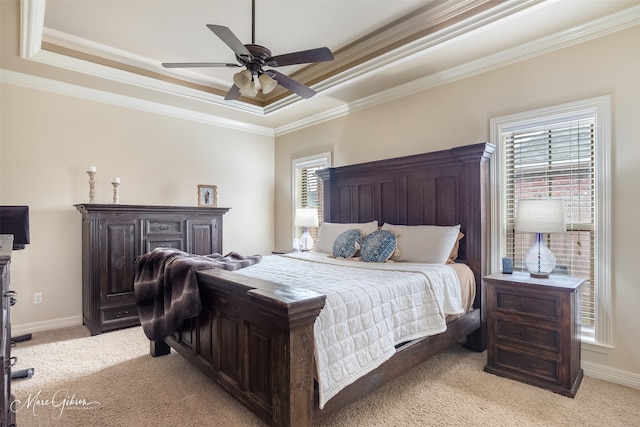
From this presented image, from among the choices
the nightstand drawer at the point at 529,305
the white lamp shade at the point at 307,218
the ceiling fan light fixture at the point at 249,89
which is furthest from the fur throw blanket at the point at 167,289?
the nightstand drawer at the point at 529,305

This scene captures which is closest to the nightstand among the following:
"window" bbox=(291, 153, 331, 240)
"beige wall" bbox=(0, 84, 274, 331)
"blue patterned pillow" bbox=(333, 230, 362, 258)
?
"blue patterned pillow" bbox=(333, 230, 362, 258)

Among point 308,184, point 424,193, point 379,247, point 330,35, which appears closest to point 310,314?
point 379,247

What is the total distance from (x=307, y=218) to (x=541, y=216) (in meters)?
2.76

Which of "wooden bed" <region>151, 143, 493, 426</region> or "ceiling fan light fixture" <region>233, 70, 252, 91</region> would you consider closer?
"wooden bed" <region>151, 143, 493, 426</region>

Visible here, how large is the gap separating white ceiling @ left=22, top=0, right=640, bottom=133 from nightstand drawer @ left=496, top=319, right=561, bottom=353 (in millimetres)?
2315

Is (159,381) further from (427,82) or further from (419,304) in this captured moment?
(427,82)

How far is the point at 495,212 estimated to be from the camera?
10.3 feet

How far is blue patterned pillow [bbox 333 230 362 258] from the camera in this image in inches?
134

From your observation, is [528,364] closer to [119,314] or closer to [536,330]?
[536,330]

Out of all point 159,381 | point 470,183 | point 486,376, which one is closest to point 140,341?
point 159,381

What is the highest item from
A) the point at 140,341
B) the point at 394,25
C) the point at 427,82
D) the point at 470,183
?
the point at 394,25

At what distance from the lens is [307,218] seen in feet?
14.9

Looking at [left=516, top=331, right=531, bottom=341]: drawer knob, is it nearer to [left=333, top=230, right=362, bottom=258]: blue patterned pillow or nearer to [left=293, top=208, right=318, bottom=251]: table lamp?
[left=333, top=230, right=362, bottom=258]: blue patterned pillow

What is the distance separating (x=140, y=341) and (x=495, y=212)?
146 inches
